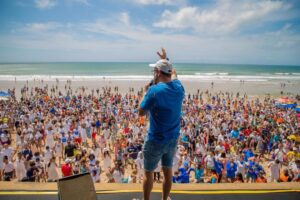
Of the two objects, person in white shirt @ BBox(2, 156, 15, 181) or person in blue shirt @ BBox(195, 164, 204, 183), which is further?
person in blue shirt @ BBox(195, 164, 204, 183)

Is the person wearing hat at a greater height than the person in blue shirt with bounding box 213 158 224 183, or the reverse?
the person wearing hat

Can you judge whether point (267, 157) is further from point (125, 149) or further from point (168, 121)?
point (168, 121)

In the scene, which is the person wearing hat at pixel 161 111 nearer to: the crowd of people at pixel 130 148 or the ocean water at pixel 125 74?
the crowd of people at pixel 130 148

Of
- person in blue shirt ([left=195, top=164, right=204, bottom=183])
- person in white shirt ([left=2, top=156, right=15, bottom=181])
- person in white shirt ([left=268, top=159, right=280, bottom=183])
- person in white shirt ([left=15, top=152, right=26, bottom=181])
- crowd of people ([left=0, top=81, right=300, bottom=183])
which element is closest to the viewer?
person in white shirt ([left=15, top=152, right=26, bottom=181])

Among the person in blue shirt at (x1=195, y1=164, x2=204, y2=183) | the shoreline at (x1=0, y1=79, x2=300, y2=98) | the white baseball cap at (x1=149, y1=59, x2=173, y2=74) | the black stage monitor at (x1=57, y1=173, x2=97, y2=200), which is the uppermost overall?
the white baseball cap at (x1=149, y1=59, x2=173, y2=74)

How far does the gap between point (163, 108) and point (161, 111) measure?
0.14 ft

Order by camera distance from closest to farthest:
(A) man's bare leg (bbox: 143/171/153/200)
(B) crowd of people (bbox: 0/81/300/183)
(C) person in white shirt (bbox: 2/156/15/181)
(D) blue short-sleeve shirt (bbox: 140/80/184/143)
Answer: (D) blue short-sleeve shirt (bbox: 140/80/184/143) → (A) man's bare leg (bbox: 143/171/153/200) → (C) person in white shirt (bbox: 2/156/15/181) → (B) crowd of people (bbox: 0/81/300/183)

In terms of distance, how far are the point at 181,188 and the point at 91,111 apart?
635 inches

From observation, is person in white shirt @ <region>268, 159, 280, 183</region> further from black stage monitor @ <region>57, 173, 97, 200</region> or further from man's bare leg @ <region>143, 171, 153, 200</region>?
black stage monitor @ <region>57, 173, 97, 200</region>

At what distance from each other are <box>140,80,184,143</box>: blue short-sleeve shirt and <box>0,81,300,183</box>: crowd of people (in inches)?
29.2

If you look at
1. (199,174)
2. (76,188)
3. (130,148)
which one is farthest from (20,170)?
(76,188)

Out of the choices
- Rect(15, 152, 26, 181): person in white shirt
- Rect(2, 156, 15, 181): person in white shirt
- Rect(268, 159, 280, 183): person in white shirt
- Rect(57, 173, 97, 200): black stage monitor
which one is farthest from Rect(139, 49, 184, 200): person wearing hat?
Rect(268, 159, 280, 183): person in white shirt

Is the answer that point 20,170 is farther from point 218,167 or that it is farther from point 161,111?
point 161,111

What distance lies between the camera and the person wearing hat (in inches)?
103
